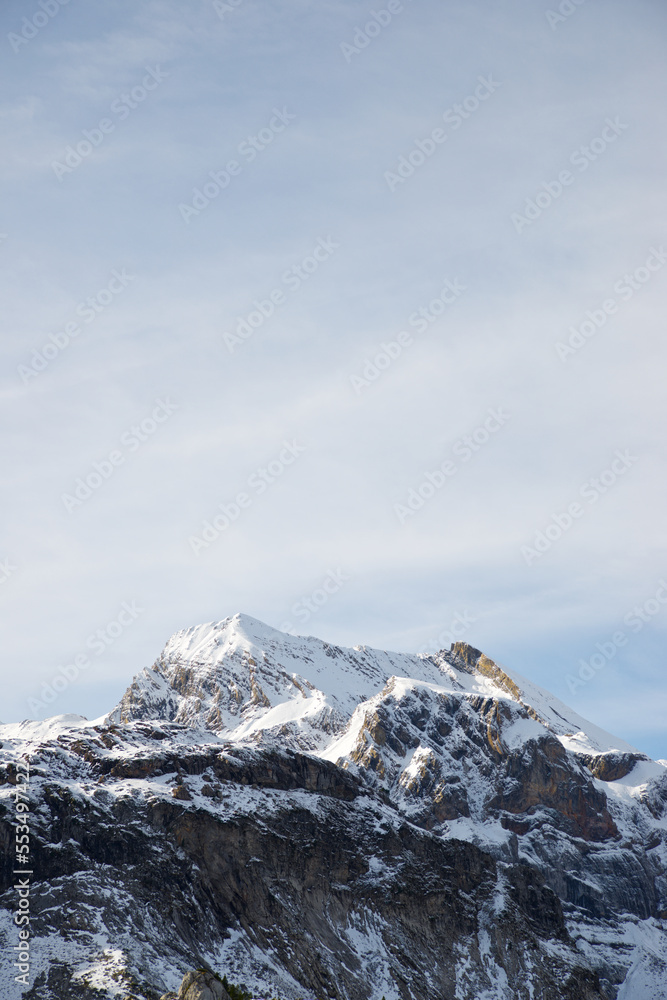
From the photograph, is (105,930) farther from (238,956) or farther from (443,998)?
(443,998)

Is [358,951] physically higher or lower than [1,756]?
lower

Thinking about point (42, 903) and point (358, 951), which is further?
point (358, 951)

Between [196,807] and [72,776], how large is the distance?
73.9 ft

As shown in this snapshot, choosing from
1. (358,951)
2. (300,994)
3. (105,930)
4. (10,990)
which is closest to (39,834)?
(105,930)

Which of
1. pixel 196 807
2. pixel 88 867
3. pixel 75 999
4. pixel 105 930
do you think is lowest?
pixel 75 999

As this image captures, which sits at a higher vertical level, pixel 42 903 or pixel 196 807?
pixel 196 807

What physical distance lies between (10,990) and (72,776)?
5596 centimetres

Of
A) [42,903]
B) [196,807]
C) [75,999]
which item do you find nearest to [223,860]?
[196,807]

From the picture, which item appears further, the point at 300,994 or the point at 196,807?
the point at 196,807

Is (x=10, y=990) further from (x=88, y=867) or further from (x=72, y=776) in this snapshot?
(x=72, y=776)

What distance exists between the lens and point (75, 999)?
466 feet

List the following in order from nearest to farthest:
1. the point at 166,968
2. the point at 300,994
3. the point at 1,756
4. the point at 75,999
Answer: the point at 75,999 → the point at 166,968 → the point at 300,994 → the point at 1,756

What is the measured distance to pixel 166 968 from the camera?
15725 cm

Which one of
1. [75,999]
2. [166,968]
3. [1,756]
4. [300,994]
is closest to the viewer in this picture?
[75,999]
